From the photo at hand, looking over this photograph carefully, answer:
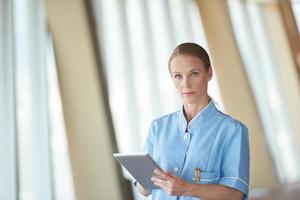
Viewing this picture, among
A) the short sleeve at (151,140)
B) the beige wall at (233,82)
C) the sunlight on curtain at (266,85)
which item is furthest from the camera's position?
the sunlight on curtain at (266,85)

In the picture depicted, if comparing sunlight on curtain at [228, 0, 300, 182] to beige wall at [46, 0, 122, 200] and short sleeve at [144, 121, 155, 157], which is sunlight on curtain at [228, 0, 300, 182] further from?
short sleeve at [144, 121, 155, 157]

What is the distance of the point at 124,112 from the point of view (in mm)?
2361

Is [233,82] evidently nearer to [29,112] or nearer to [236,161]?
[29,112]

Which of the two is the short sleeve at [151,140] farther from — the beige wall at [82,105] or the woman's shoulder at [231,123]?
the beige wall at [82,105]

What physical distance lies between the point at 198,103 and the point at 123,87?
1.33 m

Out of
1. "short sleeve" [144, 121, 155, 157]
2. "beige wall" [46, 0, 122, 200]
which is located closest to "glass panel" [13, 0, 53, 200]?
"beige wall" [46, 0, 122, 200]

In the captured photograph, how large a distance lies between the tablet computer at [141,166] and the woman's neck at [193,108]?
21 centimetres

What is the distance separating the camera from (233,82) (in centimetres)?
290

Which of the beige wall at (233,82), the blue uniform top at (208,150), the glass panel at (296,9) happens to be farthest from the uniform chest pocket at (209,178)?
the glass panel at (296,9)

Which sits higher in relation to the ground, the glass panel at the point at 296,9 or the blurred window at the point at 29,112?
the glass panel at the point at 296,9

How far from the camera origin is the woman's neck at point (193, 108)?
1089 millimetres

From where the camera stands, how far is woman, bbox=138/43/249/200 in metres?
0.96

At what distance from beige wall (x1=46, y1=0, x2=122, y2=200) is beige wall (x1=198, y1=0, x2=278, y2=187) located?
3.48 feet

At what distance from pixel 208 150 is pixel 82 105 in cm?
133
